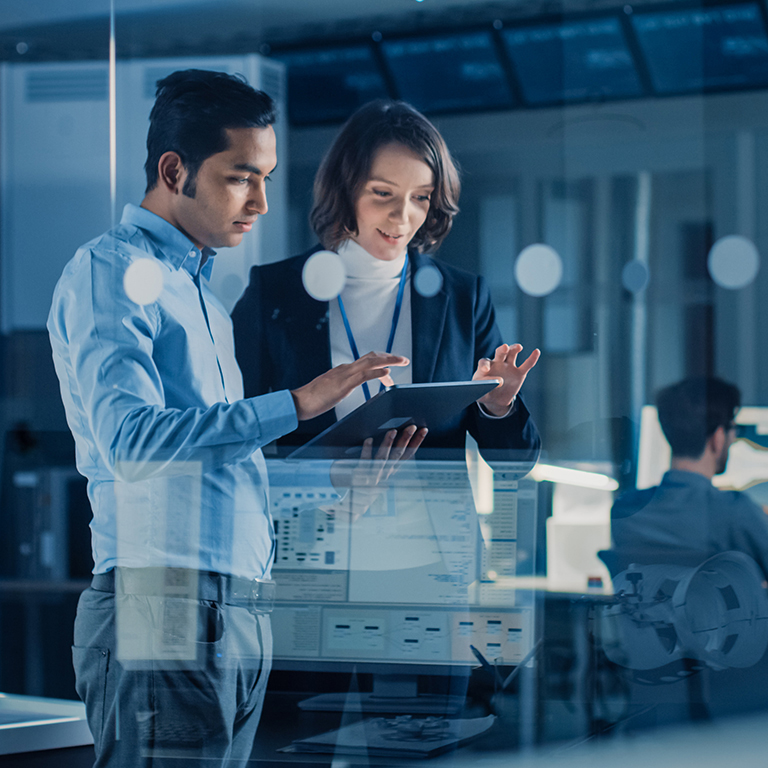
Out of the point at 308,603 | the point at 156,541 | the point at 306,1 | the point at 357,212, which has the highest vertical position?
the point at 306,1

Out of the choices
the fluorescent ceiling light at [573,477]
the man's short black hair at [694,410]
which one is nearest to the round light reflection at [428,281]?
the fluorescent ceiling light at [573,477]

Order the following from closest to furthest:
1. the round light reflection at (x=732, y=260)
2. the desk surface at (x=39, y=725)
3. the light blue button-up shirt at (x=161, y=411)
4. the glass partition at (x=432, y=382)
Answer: the light blue button-up shirt at (x=161, y=411), the glass partition at (x=432, y=382), the round light reflection at (x=732, y=260), the desk surface at (x=39, y=725)

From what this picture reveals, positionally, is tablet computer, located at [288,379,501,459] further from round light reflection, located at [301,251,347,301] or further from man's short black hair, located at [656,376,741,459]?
man's short black hair, located at [656,376,741,459]

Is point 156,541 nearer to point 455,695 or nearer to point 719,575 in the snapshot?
point 455,695

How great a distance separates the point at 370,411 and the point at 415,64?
76 cm

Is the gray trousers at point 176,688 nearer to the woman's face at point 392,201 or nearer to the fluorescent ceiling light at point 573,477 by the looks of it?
the fluorescent ceiling light at point 573,477

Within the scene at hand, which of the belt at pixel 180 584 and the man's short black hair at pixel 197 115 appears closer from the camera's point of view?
the belt at pixel 180 584

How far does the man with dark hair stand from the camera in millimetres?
1359

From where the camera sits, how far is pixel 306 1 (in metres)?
1.75

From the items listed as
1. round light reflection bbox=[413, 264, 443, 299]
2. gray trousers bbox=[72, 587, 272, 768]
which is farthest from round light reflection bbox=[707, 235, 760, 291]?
gray trousers bbox=[72, 587, 272, 768]

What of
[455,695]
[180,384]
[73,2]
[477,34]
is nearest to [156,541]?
[180,384]

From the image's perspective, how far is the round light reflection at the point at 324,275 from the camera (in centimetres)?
161

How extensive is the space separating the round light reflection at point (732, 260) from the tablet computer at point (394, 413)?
2.28 ft

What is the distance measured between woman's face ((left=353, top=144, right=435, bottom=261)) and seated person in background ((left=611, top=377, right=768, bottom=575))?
0.67 meters
